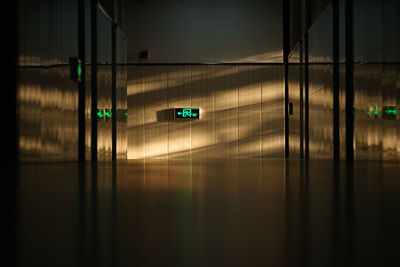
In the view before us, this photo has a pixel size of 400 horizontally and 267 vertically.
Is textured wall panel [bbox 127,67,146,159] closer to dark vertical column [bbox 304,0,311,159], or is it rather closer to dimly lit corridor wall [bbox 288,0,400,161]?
dimly lit corridor wall [bbox 288,0,400,161]

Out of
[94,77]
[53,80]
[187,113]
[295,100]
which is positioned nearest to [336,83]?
[295,100]

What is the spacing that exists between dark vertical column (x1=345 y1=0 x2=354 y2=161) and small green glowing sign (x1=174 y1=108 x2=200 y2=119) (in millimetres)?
9547

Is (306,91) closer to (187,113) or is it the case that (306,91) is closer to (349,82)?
(349,82)

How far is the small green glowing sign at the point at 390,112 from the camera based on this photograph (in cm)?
854

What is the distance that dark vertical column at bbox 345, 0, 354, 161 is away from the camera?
35.7 feet

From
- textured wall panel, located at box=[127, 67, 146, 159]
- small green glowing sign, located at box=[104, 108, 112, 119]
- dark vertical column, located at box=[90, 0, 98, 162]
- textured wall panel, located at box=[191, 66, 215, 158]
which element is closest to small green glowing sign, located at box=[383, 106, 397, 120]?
dark vertical column, located at box=[90, 0, 98, 162]

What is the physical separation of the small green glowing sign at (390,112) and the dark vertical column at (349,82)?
6.44 feet

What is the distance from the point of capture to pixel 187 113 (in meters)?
19.9

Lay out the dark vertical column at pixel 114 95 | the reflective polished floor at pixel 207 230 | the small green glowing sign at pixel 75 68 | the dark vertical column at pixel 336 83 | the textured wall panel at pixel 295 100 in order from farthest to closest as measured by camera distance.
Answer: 1. the textured wall panel at pixel 295 100
2. the dark vertical column at pixel 114 95
3. the dark vertical column at pixel 336 83
4. the small green glowing sign at pixel 75 68
5. the reflective polished floor at pixel 207 230

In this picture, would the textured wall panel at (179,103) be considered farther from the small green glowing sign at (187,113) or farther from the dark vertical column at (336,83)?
the dark vertical column at (336,83)

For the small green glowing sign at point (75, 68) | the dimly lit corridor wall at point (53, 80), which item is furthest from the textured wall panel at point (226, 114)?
the small green glowing sign at point (75, 68)

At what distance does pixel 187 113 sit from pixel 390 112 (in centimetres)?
1182

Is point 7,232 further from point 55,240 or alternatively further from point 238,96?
point 238,96

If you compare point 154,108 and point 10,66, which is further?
point 154,108
